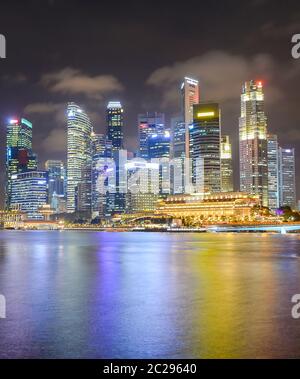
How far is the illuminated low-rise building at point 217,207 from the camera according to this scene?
180875 millimetres

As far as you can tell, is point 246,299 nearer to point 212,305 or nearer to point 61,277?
point 212,305

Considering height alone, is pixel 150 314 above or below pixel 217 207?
below

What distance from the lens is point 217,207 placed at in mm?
187625

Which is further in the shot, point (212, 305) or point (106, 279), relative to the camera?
point (106, 279)

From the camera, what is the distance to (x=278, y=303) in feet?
61.9

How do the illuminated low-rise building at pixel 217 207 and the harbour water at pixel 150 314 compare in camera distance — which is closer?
the harbour water at pixel 150 314

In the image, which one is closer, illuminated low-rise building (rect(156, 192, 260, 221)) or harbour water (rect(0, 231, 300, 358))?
harbour water (rect(0, 231, 300, 358))

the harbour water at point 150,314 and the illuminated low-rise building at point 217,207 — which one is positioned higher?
the illuminated low-rise building at point 217,207

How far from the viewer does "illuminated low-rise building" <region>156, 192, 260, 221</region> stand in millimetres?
180875

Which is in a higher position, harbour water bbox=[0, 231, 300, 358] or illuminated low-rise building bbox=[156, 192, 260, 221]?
illuminated low-rise building bbox=[156, 192, 260, 221]

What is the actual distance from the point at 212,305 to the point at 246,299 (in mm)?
2036

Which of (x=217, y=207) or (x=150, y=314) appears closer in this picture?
(x=150, y=314)

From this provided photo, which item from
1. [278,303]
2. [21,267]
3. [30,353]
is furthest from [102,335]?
[21,267]
